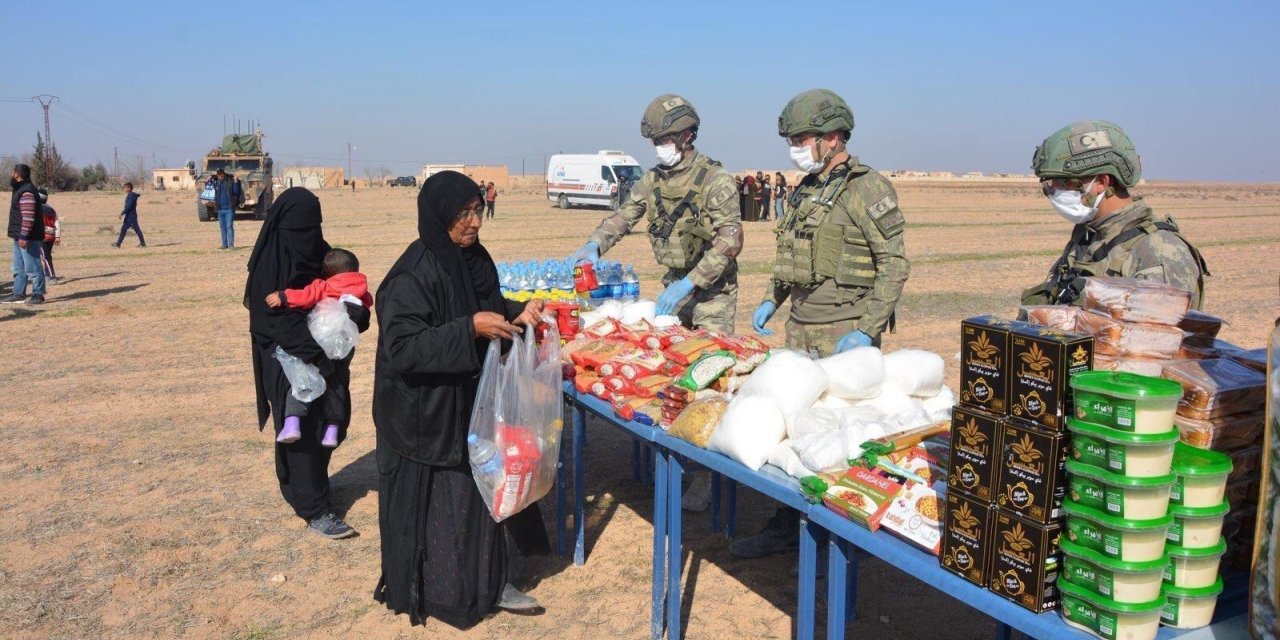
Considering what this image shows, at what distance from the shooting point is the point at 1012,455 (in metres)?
2.20

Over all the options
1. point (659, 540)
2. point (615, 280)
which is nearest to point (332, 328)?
point (615, 280)

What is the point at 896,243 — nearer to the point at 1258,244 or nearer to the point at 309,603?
the point at 309,603

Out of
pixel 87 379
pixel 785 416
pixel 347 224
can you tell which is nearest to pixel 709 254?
pixel 785 416

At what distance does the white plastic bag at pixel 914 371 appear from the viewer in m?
3.45

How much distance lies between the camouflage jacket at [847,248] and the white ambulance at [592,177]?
3042cm

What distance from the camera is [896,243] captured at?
442 centimetres

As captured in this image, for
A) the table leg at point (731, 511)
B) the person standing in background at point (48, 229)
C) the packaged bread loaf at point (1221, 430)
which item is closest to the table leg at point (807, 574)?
the packaged bread loaf at point (1221, 430)

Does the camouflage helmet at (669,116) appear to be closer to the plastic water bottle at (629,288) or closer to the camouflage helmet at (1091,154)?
the plastic water bottle at (629,288)

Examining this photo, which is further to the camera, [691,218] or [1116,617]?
[691,218]

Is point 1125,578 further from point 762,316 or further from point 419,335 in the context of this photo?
point 762,316

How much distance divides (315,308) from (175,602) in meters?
1.57

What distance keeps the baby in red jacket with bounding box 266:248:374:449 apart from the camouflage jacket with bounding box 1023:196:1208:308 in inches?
134

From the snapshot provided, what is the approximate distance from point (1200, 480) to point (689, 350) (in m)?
2.41

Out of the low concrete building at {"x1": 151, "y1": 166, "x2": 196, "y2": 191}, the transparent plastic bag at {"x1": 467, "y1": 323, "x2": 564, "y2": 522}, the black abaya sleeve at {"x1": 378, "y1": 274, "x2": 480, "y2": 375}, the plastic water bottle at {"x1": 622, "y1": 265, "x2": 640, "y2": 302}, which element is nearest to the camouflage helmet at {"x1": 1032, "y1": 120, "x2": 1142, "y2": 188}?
the transparent plastic bag at {"x1": 467, "y1": 323, "x2": 564, "y2": 522}
